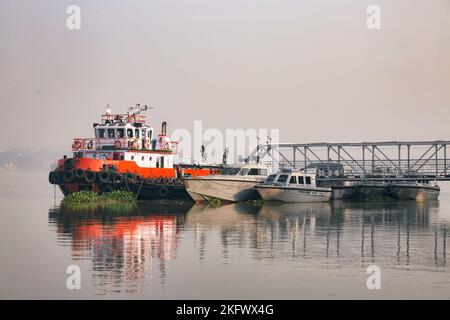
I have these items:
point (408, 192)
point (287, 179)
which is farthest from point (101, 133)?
point (408, 192)

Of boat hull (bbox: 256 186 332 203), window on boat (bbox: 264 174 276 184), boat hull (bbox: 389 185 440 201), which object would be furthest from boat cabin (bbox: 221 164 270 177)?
boat hull (bbox: 389 185 440 201)

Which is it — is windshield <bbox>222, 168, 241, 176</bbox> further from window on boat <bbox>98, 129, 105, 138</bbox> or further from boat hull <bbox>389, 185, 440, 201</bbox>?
boat hull <bbox>389, 185, 440, 201</bbox>

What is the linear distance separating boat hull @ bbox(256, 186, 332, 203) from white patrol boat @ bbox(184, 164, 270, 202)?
143cm

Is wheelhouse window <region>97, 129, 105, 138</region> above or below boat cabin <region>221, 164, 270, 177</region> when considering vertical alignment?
above

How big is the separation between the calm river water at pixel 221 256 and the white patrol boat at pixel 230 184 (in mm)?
11962

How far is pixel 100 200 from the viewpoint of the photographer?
5953cm

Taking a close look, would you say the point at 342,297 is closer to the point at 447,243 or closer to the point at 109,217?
the point at 447,243

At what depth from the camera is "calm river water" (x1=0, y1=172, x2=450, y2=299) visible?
23.1 meters

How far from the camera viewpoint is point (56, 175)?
202ft

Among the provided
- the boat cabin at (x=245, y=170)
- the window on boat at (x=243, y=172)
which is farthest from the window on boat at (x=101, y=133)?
the window on boat at (x=243, y=172)
